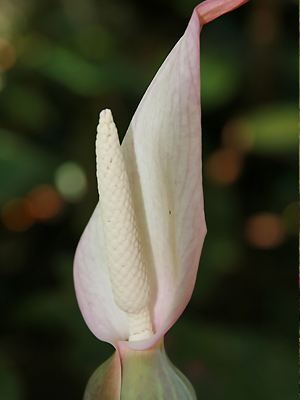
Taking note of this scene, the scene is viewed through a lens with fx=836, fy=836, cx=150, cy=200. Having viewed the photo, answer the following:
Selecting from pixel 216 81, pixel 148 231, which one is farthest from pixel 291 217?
pixel 148 231

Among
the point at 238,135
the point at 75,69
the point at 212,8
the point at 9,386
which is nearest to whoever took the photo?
the point at 212,8

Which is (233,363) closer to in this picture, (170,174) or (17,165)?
(17,165)

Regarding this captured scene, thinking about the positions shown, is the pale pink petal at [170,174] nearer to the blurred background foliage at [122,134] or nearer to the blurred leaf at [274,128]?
the blurred background foliage at [122,134]

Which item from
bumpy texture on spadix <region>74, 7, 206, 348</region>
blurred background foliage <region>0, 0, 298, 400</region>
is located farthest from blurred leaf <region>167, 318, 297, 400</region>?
bumpy texture on spadix <region>74, 7, 206, 348</region>

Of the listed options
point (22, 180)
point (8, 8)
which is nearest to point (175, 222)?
point (22, 180)

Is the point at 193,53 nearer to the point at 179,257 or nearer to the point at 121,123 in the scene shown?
the point at 179,257

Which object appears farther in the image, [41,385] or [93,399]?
[41,385]
